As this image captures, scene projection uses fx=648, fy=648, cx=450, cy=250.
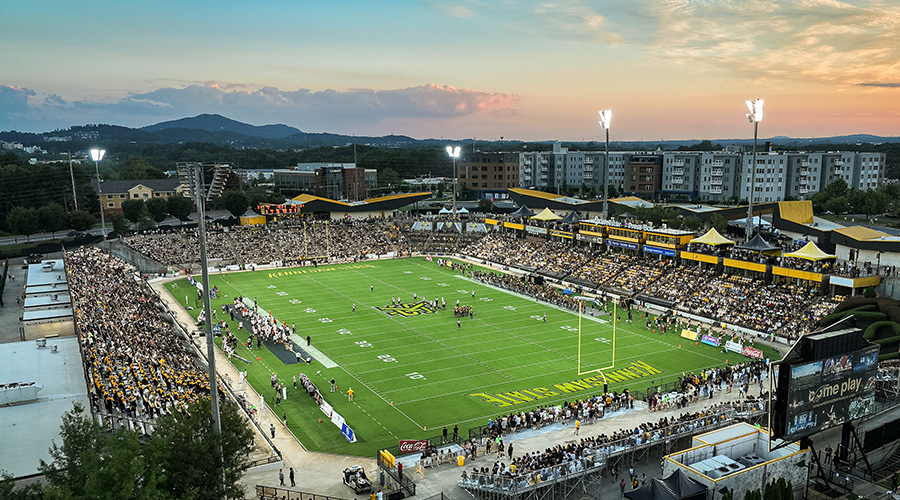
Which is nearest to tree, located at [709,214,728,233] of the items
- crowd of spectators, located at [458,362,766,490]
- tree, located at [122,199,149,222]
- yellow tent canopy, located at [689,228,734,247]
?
yellow tent canopy, located at [689,228,734,247]

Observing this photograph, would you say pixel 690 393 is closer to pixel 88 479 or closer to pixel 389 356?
pixel 389 356

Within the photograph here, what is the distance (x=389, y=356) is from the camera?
38594 mm

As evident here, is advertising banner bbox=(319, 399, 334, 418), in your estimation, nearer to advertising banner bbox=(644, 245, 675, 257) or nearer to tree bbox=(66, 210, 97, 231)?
advertising banner bbox=(644, 245, 675, 257)

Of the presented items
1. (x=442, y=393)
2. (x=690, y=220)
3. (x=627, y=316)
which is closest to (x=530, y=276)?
(x=627, y=316)

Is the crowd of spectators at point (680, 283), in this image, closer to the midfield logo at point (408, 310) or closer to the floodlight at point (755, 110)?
the floodlight at point (755, 110)

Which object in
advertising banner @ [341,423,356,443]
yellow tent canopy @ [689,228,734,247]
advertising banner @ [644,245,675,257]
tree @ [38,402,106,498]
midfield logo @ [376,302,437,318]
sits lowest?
midfield logo @ [376,302,437,318]

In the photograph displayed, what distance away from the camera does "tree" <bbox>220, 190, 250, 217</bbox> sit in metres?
93.8

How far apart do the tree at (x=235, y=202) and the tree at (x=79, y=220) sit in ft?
60.7

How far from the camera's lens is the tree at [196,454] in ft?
55.7

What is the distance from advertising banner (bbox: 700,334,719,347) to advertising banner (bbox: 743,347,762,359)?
224 cm

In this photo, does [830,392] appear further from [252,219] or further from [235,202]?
[235,202]

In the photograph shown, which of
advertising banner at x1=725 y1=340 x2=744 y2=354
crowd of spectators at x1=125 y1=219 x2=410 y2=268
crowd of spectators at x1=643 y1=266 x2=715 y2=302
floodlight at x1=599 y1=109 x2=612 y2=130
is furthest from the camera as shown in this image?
crowd of spectators at x1=125 y1=219 x2=410 y2=268

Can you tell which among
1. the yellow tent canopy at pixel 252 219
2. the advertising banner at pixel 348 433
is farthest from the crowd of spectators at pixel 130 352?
the yellow tent canopy at pixel 252 219

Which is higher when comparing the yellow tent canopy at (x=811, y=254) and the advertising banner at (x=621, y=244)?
the yellow tent canopy at (x=811, y=254)
